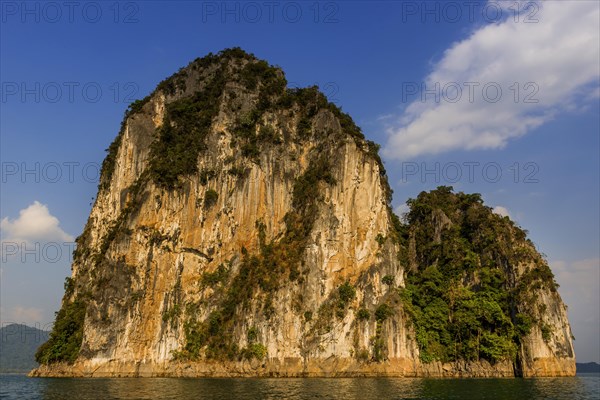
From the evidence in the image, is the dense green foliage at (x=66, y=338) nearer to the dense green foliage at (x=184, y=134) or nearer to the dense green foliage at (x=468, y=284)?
the dense green foliage at (x=184, y=134)

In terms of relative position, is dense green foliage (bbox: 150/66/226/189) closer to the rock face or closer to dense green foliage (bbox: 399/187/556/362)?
the rock face

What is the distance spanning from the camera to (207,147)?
65625 mm

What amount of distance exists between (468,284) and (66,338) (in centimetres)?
4614

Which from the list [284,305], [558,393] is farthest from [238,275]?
[558,393]

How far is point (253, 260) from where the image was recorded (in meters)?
60.0

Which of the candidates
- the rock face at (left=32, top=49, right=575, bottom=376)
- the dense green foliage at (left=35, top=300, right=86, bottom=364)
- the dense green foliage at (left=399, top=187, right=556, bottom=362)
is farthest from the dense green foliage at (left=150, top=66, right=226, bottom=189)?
the dense green foliage at (left=399, top=187, right=556, bottom=362)

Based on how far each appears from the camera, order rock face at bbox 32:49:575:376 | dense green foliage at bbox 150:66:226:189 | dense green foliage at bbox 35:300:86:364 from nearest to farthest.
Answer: rock face at bbox 32:49:575:376
dense green foliage at bbox 35:300:86:364
dense green foliage at bbox 150:66:226:189

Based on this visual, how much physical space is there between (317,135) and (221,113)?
12.4 metres

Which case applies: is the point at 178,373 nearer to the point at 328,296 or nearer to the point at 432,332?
the point at 328,296

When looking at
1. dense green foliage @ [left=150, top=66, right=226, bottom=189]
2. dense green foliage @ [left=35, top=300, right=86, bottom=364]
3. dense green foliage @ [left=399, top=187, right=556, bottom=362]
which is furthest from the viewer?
dense green foliage @ [left=150, top=66, right=226, bottom=189]

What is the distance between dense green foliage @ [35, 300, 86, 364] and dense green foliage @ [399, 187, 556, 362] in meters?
36.9

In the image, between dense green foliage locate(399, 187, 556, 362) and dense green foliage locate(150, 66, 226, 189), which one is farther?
dense green foliage locate(150, 66, 226, 189)

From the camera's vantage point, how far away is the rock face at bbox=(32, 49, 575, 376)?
55.6m

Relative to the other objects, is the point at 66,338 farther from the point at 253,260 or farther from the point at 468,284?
the point at 468,284
